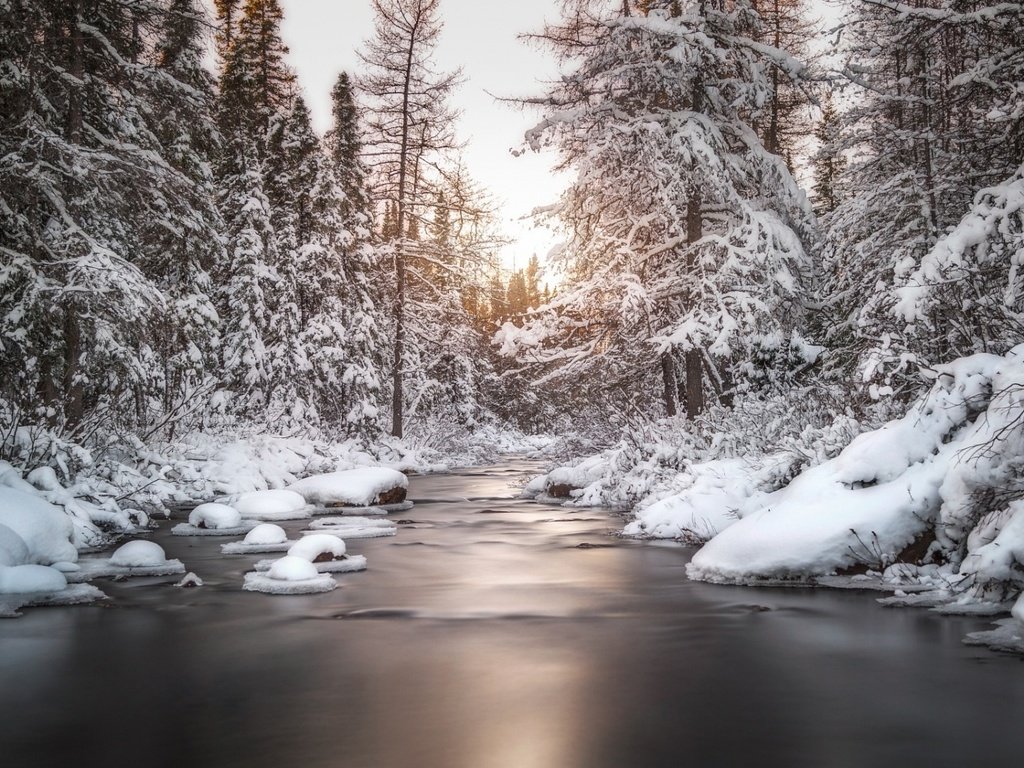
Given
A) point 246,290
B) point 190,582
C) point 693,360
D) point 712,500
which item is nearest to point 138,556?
point 190,582

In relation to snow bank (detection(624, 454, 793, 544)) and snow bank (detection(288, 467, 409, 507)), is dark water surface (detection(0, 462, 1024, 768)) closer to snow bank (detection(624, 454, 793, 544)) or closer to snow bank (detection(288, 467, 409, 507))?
snow bank (detection(624, 454, 793, 544))

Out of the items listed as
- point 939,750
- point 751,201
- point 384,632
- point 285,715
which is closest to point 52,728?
point 285,715

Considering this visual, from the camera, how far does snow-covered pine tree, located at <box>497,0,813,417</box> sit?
556 inches

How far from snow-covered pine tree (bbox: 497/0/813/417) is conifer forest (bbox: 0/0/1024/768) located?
0.30ft

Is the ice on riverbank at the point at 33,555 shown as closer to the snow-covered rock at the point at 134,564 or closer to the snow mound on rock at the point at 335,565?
the snow-covered rock at the point at 134,564

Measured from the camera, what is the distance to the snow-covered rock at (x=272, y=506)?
535 inches

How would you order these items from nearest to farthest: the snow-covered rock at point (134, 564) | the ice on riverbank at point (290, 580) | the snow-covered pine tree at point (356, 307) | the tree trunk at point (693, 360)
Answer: the ice on riverbank at point (290, 580), the snow-covered rock at point (134, 564), the tree trunk at point (693, 360), the snow-covered pine tree at point (356, 307)

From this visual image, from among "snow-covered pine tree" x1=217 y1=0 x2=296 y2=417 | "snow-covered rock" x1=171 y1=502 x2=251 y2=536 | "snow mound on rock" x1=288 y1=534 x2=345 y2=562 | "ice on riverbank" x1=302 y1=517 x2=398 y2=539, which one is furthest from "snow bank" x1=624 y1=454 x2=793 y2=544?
"snow-covered pine tree" x1=217 y1=0 x2=296 y2=417

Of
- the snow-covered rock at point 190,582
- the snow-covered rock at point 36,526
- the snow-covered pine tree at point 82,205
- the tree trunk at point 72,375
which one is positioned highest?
the snow-covered pine tree at point 82,205

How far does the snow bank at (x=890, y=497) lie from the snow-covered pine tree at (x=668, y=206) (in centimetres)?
568

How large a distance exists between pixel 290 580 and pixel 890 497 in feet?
18.2

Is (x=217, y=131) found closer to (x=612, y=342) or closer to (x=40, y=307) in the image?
(x=40, y=307)

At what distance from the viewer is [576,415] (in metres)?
20.0

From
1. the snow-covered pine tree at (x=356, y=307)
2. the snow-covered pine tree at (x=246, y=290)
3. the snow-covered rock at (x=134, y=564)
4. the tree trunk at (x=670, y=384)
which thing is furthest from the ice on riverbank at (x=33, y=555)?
the snow-covered pine tree at (x=356, y=307)
